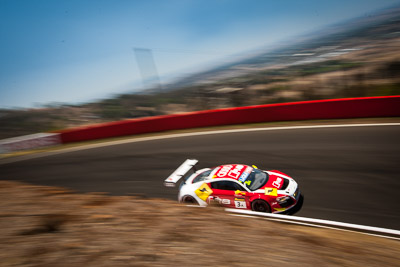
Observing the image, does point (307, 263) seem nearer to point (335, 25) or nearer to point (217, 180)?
point (217, 180)

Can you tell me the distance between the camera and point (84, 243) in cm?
417

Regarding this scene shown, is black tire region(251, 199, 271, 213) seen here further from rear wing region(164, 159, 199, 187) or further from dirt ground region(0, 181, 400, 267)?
rear wing region(164, 159, 199, 187)

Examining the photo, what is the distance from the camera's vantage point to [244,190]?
7789 millimetres

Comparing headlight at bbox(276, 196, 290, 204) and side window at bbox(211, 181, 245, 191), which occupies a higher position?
side window at bbox(211, 181, 245, 191)

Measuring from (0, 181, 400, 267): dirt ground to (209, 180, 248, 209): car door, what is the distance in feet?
6.41

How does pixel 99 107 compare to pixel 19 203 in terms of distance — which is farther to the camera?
pixel 99 107

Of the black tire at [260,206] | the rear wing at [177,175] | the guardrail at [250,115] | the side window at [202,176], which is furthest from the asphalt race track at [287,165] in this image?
the guardrail at [250,115]

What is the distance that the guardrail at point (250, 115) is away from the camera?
1382cm

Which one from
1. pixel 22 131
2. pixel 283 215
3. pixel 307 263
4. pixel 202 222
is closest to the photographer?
pixel 307 263

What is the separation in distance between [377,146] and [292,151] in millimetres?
2931

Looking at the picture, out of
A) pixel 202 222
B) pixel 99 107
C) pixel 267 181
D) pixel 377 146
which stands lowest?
pixel 377 146

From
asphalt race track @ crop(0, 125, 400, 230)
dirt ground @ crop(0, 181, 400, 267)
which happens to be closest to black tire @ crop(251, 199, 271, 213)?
asphalt race track @ crop(0, 125, 400, 230)

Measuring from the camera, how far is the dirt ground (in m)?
3.92

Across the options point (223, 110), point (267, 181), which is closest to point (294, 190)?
point (267, 181)
